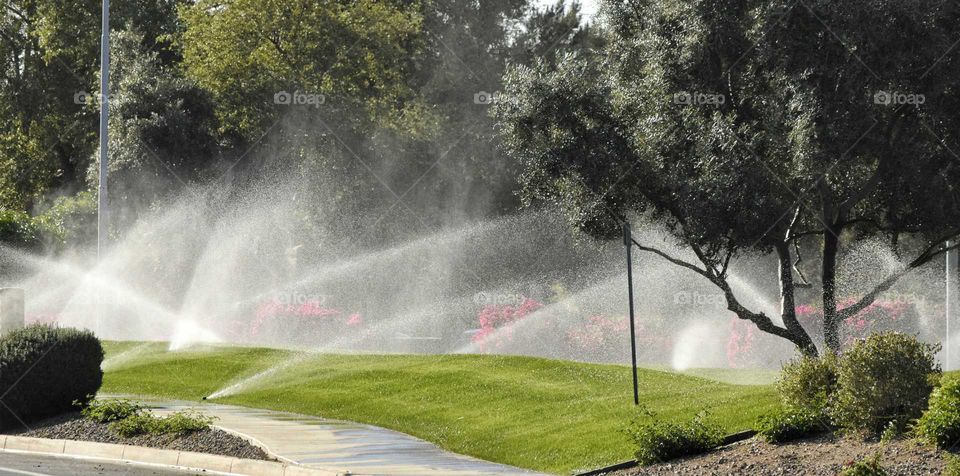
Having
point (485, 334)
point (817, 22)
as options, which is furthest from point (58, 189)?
point (817, 22)

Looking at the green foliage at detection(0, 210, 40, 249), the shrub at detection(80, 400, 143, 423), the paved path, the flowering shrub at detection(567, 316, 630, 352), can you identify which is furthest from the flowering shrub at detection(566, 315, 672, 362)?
the green foliage at detection(0, 210, 40, 249)

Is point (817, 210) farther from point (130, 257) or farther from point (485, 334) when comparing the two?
point (130, 257)

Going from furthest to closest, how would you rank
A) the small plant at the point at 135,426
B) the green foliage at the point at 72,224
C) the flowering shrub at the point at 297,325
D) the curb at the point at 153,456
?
1. the green foliage at the point at 72,224
2. the flowering shrub at the point at 297,325
3. the small plant at the point at 135,426
4. the curb at the point at 153,456

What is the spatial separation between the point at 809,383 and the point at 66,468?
8415 mm

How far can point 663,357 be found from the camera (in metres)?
30.4

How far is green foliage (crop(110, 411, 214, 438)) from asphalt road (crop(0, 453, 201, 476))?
3.20ft

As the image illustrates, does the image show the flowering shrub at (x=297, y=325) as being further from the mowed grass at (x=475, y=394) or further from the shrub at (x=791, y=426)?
the shrub at (x=791, y=426)

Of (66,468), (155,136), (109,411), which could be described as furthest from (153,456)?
(155,136)

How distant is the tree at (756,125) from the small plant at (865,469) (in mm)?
7074

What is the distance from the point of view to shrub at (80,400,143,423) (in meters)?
17.9

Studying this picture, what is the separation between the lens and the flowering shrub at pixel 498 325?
1255 inches

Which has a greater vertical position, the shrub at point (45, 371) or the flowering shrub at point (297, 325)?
the flowering shrub at point (297, 325)

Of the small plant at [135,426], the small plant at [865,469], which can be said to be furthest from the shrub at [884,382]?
the small plant at [135,426]

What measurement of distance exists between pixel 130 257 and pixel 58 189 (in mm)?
14303
